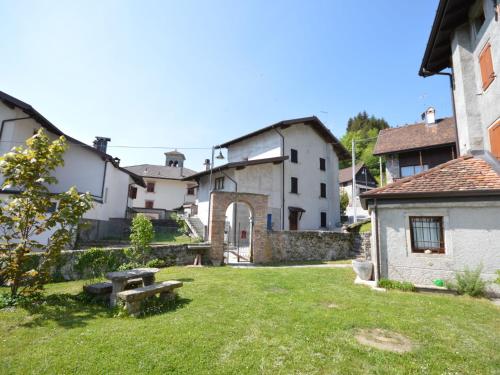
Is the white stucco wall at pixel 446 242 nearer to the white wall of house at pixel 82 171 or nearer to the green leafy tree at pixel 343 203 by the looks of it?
the white wall of house at pixel 82 171

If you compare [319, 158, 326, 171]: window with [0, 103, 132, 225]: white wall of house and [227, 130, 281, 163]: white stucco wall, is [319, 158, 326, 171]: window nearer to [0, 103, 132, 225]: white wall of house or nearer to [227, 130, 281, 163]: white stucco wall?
[227, 130, 281, 163]: white stucco wall

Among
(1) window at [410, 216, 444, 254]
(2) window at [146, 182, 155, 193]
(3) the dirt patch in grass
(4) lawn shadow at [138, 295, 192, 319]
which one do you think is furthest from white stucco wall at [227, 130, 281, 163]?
(3) the dirt patch in grass

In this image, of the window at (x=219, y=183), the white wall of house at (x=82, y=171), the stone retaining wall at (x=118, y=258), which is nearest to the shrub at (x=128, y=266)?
the stone retaining wall at (x=118, y=258)

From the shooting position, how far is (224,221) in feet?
41.2

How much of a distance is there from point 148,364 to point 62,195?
5291 millimetres

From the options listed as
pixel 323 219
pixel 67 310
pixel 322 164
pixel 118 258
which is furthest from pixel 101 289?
pixel 322 164

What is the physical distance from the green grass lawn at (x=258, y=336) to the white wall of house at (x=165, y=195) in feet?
99.5

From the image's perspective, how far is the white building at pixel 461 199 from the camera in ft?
23.5

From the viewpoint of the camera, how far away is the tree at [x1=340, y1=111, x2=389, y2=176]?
54344mm

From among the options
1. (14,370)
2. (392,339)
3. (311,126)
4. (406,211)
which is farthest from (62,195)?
(311,126)

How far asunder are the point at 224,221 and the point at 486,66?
11.6 meters

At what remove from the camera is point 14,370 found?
11.3 ft

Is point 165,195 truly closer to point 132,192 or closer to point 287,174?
point 132,192

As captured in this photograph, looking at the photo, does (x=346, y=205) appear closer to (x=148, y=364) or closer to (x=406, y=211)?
(x=406, y=211)
